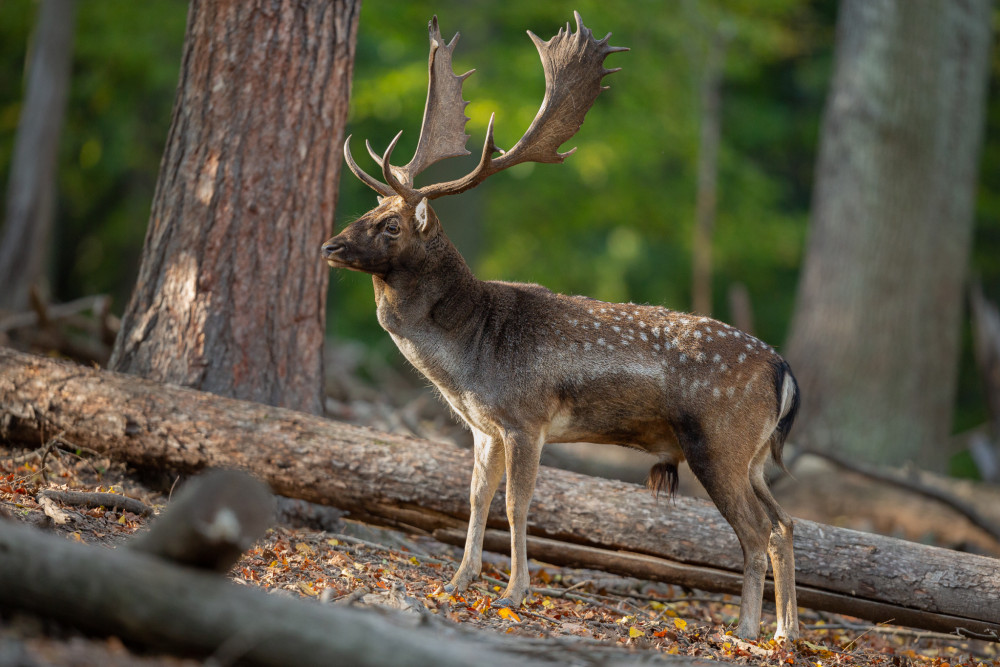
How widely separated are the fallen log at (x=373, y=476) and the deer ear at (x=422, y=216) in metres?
1.37

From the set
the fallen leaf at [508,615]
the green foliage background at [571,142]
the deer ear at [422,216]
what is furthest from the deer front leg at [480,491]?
the green foliage background at [571,142]

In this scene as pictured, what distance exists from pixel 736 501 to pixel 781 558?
0.48 meters

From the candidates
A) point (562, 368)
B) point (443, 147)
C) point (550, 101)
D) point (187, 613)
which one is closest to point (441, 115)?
point (443, 147)

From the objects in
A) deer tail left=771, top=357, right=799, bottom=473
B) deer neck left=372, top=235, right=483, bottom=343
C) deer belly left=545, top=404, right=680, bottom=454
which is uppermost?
deer neck left=372, top=235, right=483, bottom=343

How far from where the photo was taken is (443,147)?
6230 millimetres

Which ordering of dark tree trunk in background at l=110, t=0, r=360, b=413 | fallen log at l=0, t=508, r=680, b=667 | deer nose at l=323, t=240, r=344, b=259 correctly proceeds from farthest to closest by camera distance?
dark tree trunk in background at l=110, t=0, r=360, b=413, deer nose at l=323, t=240, r=344, b=259, fallen log at l=0, t=508, r=680, b=667

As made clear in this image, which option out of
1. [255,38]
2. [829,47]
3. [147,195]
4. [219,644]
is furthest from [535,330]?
[829,47]

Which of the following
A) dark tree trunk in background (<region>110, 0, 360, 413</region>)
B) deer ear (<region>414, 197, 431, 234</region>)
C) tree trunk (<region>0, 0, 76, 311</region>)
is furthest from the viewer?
tree trunk (<region>0, 0, 76, 311</region>)

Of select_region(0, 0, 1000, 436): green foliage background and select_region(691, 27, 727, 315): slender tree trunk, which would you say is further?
select_region(691, 27, 727, 315): slender tree trunk

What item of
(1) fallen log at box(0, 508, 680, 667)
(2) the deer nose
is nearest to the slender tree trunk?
(2) the deer nose

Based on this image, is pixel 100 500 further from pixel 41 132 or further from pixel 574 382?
pixel 41 132

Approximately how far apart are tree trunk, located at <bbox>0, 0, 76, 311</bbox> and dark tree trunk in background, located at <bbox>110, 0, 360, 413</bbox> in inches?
338

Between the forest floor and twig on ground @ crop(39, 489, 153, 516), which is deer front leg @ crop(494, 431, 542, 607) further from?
twig on ground @ crop(39, 489, 153, 516)

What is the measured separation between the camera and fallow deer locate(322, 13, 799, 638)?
5.61 meters
